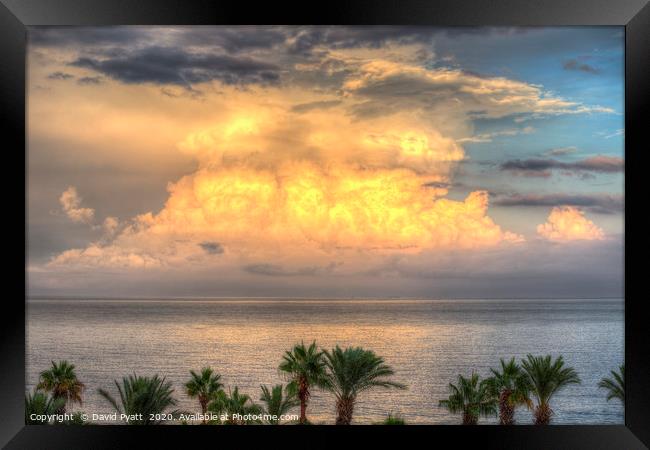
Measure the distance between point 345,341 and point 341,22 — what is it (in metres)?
54.7

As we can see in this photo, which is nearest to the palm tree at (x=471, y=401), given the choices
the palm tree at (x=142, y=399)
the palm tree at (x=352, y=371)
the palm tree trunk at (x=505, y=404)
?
the palm tree trunk at (x=505, y=404)

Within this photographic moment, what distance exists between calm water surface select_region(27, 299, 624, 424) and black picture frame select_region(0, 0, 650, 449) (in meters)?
35.3

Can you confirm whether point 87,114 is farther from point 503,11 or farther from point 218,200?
point 503,11

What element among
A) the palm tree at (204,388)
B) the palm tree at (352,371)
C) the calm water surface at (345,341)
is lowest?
the calm water surface at (345,341)

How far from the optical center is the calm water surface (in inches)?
1734

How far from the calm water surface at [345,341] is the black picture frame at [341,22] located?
35.3 meters

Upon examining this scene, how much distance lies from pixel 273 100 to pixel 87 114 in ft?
30.1

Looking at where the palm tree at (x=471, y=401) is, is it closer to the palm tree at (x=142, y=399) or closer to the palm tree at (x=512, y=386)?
the palm tree at (x=512, y=386)

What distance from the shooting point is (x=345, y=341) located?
5969 cm

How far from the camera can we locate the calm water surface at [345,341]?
44.0 meters

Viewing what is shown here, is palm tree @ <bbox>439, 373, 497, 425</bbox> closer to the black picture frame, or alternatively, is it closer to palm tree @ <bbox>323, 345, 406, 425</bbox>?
palm tree @ <bbox>323, 345, 406, 425</bbox>

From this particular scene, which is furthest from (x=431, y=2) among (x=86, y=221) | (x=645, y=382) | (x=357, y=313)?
(x=357, y=313)

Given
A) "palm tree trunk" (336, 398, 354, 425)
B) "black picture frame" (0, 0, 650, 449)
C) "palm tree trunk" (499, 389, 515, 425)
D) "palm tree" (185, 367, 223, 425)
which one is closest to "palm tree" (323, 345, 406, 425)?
"palm tree trunk" (336, 398, 354, 425)

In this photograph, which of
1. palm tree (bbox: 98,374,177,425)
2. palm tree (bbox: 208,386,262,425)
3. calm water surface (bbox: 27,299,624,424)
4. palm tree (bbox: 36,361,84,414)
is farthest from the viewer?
calm water surface (bbox: 27,299,624,424)
